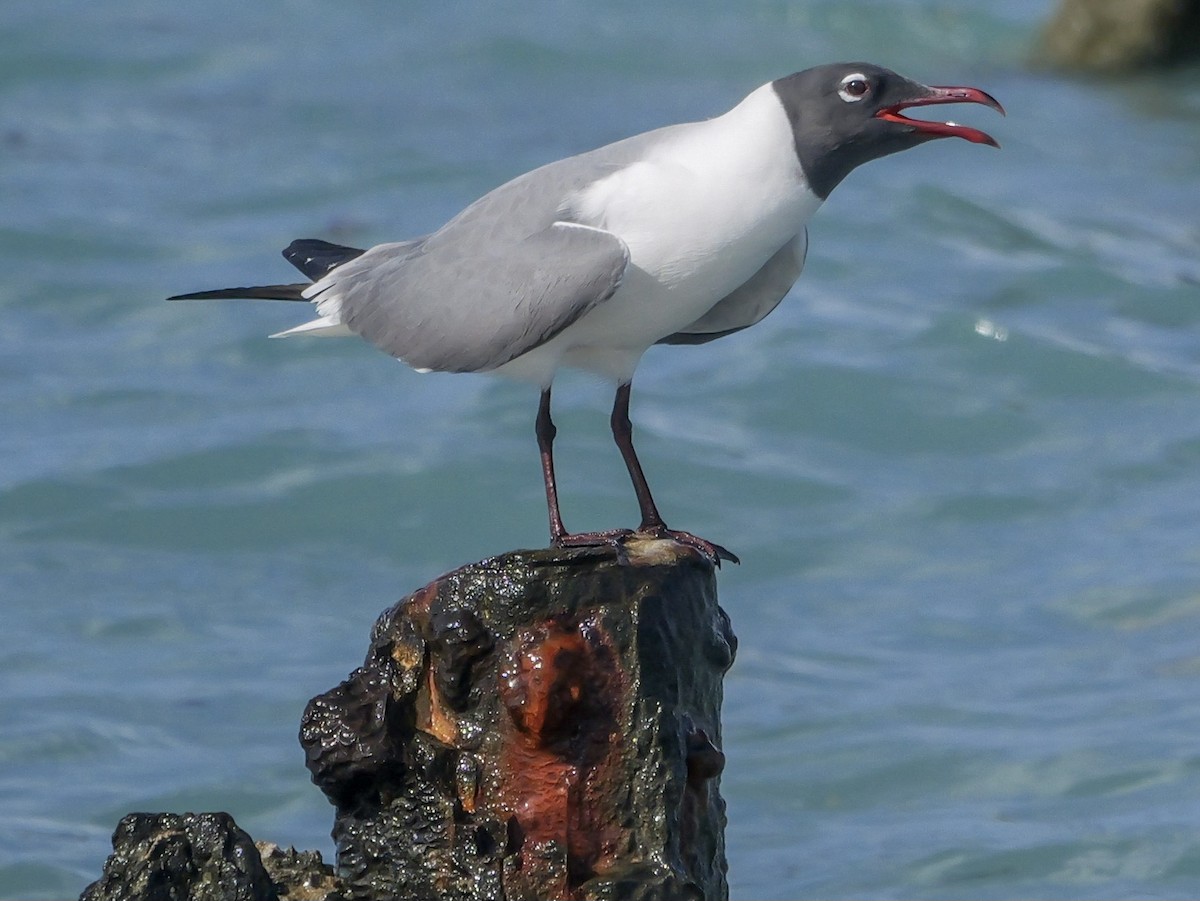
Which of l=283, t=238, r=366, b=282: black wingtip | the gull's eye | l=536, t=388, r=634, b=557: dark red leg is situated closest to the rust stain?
l=536, t=388, r=634, b=557: dark red leg

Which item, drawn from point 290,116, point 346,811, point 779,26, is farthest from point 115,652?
point 779,26

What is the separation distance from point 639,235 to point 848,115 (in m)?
0.67

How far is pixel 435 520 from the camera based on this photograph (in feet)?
34.5

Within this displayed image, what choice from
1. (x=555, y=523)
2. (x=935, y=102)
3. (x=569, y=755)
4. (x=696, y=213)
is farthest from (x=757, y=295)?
(x=569, y=755)

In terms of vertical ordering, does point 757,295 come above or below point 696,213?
above

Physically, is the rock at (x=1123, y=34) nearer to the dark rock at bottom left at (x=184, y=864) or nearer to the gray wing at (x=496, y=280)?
the gray wing at (x=496, y=280)

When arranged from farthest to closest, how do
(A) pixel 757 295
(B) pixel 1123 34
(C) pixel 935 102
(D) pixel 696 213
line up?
1. (B) pixel 1123 34
2. (A) pixel 757 295
3. (C) pixel 935 102
4. (D) pixel 696 213

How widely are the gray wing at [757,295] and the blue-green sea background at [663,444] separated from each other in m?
2.18

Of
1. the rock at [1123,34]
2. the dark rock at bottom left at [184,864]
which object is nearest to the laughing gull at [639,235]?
the dark rock at bottom left at [184,864]

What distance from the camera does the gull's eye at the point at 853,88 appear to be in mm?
5527

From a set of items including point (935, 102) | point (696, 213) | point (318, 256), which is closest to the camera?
point (696, 213)

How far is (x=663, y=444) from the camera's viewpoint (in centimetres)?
1122

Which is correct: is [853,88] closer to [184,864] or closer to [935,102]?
[935,102]

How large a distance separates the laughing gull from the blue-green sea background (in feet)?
7.76
